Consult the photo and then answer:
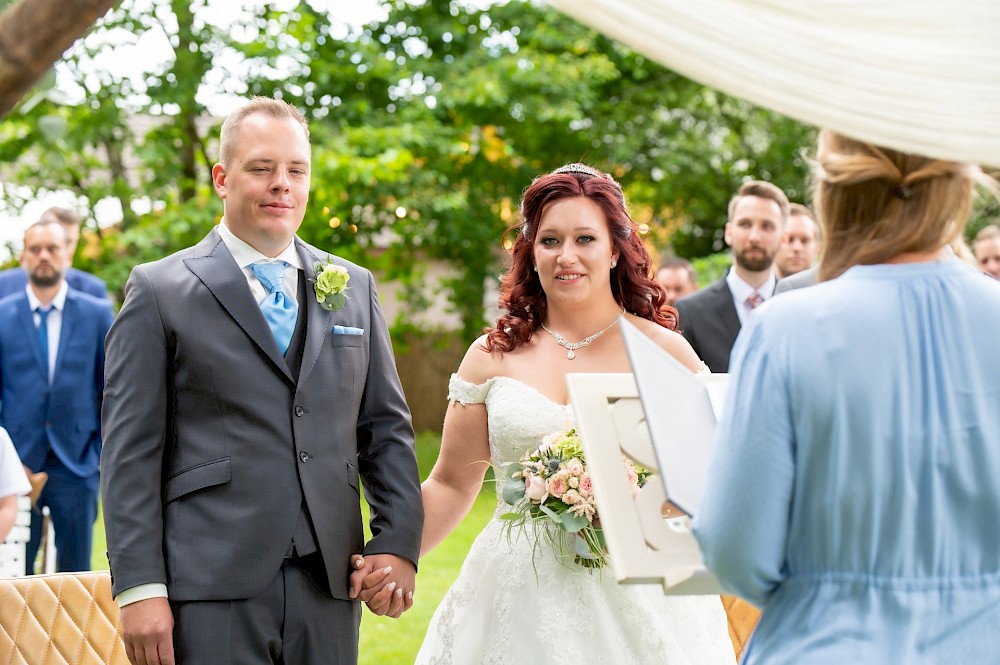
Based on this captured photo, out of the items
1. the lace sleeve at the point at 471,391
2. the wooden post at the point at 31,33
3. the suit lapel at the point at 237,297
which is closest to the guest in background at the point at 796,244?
the lace sleeve at the point at 471,391

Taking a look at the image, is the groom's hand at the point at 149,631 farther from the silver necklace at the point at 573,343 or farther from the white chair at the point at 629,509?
the silver necklace at the point at 573,343

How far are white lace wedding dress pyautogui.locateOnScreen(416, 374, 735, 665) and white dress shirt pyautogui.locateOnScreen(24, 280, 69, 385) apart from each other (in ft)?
13.9

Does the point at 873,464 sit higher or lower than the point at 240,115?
lower

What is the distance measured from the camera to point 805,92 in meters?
2.07

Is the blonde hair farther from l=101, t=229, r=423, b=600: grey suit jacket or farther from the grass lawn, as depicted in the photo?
the grass lawn

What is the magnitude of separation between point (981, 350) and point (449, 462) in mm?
2433

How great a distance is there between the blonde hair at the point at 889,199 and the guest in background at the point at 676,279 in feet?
27.0

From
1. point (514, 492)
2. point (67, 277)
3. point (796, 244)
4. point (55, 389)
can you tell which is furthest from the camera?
point (67, 277)

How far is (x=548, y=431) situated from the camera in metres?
4.02

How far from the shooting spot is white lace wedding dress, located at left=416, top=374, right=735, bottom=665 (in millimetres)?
3844

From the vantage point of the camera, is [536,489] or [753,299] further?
[753,299]

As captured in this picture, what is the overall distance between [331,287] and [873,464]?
197cm

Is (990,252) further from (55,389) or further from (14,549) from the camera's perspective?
(14,549)

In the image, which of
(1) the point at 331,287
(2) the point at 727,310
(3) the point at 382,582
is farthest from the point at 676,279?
(3) the point at 382,582
